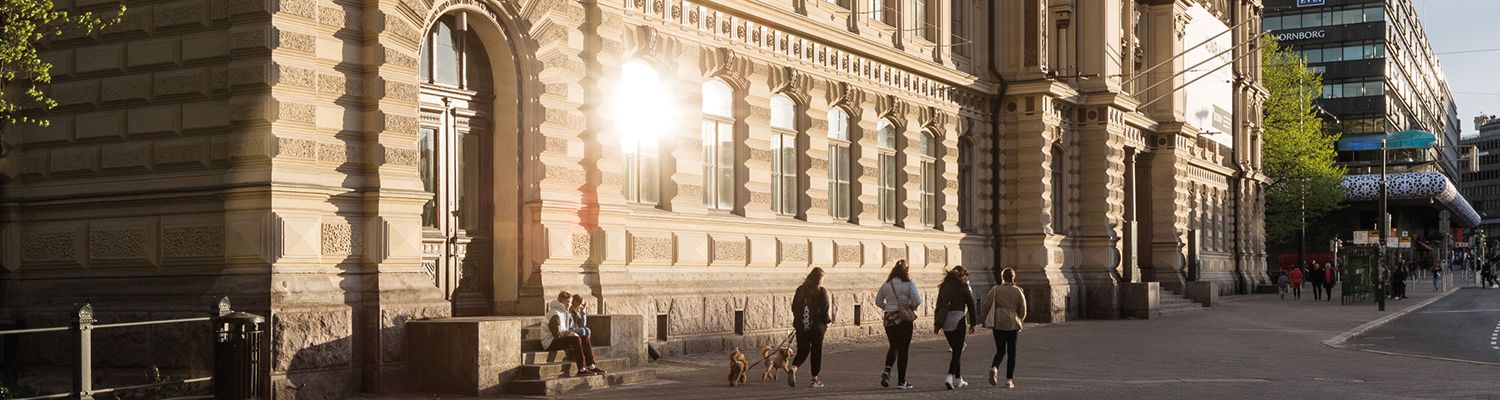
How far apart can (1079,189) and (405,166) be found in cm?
2725

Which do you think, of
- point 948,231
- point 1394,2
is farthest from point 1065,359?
point 1394,2

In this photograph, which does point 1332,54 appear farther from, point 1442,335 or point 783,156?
point 783,156

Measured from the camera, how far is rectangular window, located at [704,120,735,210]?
88.8 feet

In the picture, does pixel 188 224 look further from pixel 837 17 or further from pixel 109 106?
pixel 837 17

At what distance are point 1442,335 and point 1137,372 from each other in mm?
15479

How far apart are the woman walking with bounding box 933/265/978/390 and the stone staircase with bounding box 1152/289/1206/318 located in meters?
25.7

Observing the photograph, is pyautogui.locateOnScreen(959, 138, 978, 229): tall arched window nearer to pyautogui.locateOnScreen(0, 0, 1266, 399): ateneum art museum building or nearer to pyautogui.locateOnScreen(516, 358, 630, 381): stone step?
pyautogui.locateOnScreen(0, 0, 1266, 399): ateneum art museum building

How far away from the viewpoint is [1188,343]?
101 ft

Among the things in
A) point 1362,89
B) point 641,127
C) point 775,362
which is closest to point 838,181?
point 641,127

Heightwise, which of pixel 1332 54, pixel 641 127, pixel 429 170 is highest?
pixel 1332 54

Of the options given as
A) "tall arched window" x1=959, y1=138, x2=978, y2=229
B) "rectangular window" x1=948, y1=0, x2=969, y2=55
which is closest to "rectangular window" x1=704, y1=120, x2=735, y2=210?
"rectangular window" x1=948, y1=0, x2=969, y2=55

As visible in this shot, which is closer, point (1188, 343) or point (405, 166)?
point (405, 166)

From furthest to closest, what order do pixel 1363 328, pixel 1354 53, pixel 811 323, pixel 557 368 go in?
pixel 1354 53 < pixel 1363 328 < pixel 811 323 < pixel 557 368

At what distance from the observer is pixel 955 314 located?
1994 centimetres
